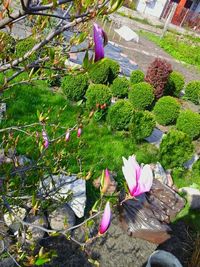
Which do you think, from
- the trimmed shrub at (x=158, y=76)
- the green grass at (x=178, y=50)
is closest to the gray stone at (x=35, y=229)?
the trimmed shrub at (x=158, y=76)

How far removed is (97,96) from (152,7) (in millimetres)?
26197

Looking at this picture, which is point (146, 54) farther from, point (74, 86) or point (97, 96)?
point (97, 96)

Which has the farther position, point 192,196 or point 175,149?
point 175,149

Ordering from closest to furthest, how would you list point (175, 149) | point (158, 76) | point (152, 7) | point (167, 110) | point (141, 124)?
point (175, 149) < point (141, 124) < point (167, 110) < point (158, 76) < point (152, 7)

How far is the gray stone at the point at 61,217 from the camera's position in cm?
333

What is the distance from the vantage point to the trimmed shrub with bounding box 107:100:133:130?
5.45 metres

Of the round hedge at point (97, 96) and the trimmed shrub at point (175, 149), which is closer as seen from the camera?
the trimmed shrub at point (175, 149)

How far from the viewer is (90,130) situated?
5.25 m

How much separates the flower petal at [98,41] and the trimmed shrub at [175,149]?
4.33 metres

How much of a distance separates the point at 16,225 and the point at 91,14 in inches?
97.3

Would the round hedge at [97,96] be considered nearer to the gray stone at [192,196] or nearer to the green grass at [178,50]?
the gray stone at [192,196]

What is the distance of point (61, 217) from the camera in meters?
3.38

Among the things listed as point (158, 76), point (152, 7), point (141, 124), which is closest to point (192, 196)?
point (141, 124)

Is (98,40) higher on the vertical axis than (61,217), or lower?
higher
